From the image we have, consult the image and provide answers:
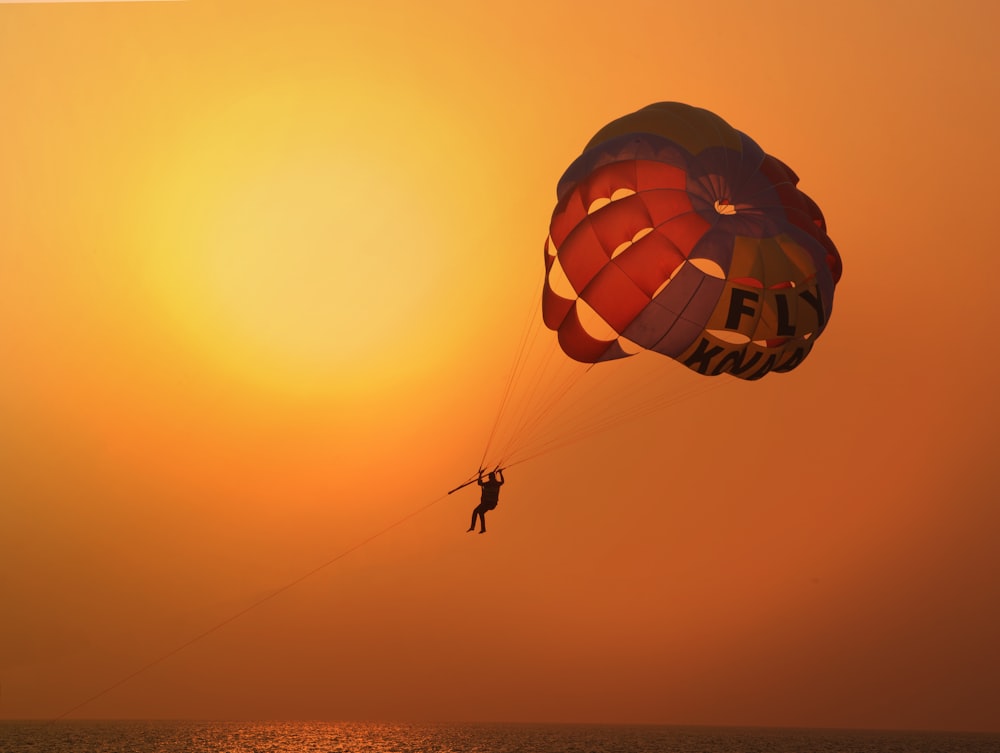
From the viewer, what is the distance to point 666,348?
2325 cm

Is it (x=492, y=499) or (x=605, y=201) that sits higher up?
(x=605, y=201)

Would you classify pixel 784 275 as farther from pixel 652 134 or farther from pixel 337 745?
pixel 337 745

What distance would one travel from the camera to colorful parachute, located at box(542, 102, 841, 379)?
74.2 feet

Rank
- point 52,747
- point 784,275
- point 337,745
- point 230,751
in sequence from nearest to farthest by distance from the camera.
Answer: point 784,275 → point 230,751 → point 52,747 → point 337,745

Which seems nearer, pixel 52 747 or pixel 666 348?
pixel 666 348

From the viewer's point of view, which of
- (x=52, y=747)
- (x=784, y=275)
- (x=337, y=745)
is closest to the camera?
(x=784, y=275)

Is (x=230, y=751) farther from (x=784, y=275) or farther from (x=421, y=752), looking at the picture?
(x=784, y=275)

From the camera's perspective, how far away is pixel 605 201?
23328 mm

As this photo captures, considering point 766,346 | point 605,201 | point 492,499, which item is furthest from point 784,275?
point 492,499

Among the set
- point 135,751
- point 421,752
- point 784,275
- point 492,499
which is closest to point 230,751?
point 135,751

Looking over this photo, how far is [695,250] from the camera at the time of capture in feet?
74.2

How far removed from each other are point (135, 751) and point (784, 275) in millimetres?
70422

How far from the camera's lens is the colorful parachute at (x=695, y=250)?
22.6 meters

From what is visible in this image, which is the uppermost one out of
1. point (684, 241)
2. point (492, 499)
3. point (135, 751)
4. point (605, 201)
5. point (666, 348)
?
point (135, 751)
